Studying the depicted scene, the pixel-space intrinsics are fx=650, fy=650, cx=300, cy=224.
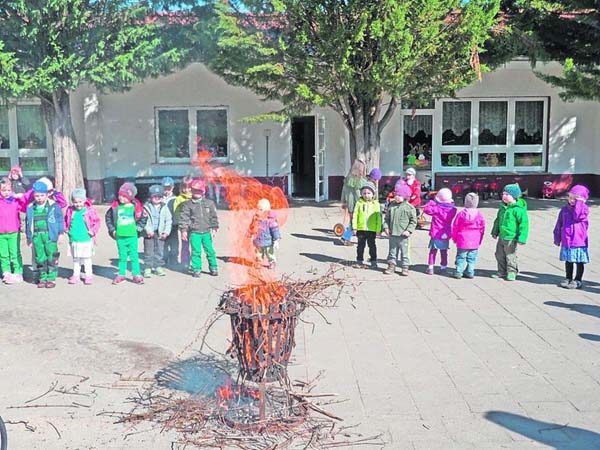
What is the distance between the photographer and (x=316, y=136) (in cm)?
1947

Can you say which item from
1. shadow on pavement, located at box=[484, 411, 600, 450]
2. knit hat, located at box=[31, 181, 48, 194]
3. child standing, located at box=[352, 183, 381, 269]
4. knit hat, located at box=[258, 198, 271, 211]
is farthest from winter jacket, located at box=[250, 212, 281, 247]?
shadow on pavement, located at box=[484, 411, 600, 450]

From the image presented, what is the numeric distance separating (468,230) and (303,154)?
45.2ft

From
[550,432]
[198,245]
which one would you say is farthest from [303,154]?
[550,432]

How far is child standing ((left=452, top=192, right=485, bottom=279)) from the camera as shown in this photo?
9734mm

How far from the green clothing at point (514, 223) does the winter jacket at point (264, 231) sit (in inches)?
135

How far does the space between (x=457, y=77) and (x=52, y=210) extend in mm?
9468

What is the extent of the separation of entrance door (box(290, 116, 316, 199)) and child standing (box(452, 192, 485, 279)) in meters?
12.1

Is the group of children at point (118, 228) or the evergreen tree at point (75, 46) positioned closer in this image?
the group of children at point (118, 228)

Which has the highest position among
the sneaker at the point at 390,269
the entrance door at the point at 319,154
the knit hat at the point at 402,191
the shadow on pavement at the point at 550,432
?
the entrance door at the point at 319,154

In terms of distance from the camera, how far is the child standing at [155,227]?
10.1m

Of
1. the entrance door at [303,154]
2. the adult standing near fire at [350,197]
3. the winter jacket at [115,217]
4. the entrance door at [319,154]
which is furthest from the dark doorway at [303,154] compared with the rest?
the winter jacket at [115,217]

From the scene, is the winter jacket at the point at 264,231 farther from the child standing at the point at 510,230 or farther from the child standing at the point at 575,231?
the child standing at the point at 575,231

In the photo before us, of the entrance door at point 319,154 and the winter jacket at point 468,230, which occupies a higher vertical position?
the entrance door at point 319,154

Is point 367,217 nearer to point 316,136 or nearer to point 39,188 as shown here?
point 39,188
